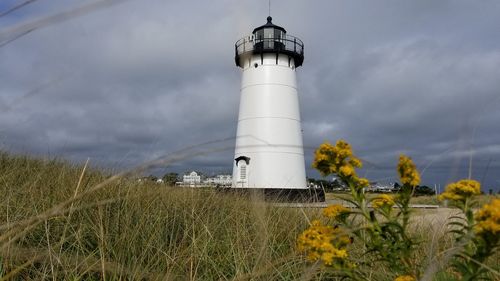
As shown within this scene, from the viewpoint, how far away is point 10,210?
346 centimetres

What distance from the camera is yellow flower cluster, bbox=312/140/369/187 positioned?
5.31 feet

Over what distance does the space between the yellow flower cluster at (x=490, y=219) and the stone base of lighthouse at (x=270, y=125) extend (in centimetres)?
1655

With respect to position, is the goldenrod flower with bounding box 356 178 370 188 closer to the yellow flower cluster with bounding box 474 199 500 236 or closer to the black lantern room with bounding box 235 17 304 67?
the yellow flower cluster with bounding box 474 199 500 236

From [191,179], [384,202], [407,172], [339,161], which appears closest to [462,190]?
[407,172]

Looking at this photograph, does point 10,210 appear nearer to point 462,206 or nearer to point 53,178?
point 53,178

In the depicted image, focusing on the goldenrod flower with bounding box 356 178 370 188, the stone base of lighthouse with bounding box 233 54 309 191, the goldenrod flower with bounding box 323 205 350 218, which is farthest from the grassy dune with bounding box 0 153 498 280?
the stone base of lighthouse with bounding box 233 54 309 191

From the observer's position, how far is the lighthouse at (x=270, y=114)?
728 inches

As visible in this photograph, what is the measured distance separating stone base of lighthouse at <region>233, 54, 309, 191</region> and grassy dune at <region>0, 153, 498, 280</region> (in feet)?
42.8

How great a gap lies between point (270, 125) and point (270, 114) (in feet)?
1.65

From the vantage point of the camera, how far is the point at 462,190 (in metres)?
1.45

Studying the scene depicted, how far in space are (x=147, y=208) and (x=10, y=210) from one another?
114 cm

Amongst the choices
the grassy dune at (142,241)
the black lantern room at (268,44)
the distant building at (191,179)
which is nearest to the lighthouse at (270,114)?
the black lantern room at (268,44)

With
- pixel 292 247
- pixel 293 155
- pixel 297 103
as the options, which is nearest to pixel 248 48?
pixel 297 103

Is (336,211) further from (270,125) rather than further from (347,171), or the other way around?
(270,125)
